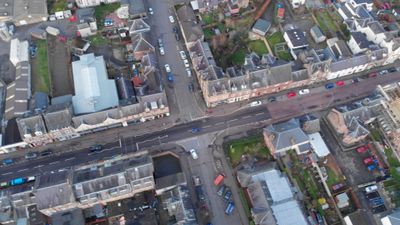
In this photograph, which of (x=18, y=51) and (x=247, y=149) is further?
(x=18, y=51)

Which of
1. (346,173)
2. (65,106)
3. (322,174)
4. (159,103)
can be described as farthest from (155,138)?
(346,173)

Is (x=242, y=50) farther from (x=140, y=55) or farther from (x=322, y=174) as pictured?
(x=322, y=174)

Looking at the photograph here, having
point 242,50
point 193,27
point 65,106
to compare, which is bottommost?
point 65,106

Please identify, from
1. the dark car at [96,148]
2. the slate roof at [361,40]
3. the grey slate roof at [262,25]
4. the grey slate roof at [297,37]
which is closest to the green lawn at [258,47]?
the grey slate roof at [262,25]

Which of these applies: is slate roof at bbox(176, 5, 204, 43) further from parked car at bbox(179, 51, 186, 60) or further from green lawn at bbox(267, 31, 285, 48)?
green lawn at bbox(267, 31, 285, 48)

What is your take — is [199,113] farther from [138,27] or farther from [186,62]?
[138,27]

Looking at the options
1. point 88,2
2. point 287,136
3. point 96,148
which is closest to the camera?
point 287,136

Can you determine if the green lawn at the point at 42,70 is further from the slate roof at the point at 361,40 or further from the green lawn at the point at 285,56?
the slate roof at the point at 361,40

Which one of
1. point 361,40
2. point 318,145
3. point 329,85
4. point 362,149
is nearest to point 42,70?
point 318,145
